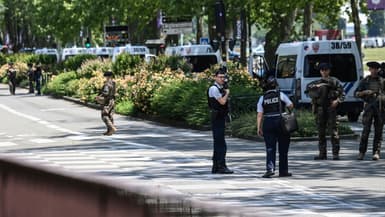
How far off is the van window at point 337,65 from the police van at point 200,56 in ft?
30.6

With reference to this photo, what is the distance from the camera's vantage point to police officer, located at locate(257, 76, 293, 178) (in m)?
16.0

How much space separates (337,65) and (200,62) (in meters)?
10.8

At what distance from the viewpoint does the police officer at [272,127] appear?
16.0 metres

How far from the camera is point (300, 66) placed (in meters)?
30.2

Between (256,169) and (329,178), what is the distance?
202 cm

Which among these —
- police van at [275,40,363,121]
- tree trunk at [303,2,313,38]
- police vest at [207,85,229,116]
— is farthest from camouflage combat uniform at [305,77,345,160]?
tree trunk at [303,2,313,38]

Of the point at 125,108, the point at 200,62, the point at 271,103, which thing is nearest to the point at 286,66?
the point at 125,108

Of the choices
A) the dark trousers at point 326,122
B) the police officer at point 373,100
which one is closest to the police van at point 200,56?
the dark trousers at point 326,122

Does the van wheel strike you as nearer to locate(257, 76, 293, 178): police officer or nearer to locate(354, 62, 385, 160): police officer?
locate(354, 62, 385, 160): police officer

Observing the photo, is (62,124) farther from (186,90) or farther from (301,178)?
(301,178)

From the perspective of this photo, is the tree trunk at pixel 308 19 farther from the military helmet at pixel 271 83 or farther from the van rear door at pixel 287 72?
the military helmet at pixel 271 83

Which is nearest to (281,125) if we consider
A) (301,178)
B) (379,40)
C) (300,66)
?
(301,178)

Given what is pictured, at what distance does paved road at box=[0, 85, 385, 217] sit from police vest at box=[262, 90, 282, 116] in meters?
1.10

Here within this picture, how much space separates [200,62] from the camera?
4012 cm
